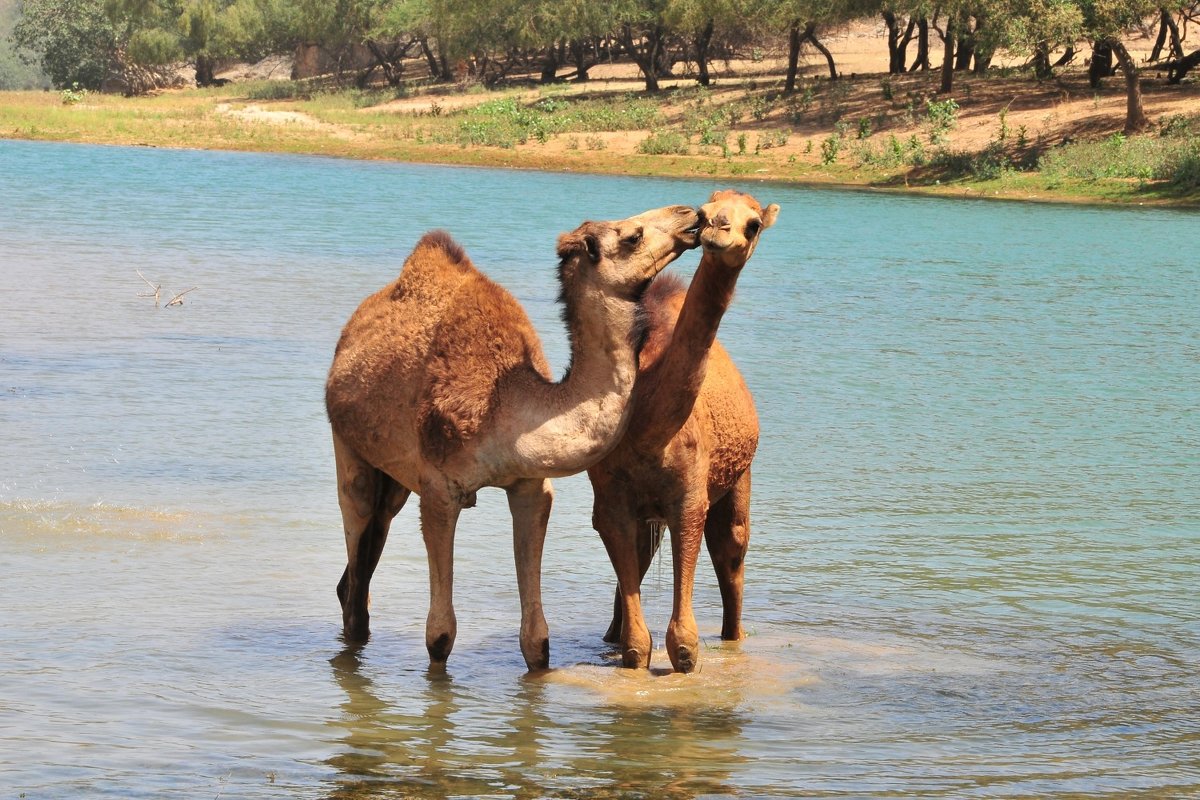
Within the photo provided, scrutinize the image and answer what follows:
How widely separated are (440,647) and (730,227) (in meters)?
2.20

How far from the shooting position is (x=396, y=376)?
21.9ft

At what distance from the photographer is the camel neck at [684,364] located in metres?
5.91

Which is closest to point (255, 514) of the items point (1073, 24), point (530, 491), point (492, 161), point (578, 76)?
point (530, 491)

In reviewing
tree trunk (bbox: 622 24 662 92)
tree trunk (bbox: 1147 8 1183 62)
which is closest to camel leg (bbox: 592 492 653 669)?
Result: tree trunk (bbox: 1147 8 1183 62)

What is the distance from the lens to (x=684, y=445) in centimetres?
630

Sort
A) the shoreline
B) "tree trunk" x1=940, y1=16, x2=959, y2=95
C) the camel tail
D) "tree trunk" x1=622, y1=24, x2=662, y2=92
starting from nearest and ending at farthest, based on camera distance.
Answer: the camel tail
the shoreline
"tree trunk" x1=940, y1=16, x2=959, y2=95
"tree trunk" x1=622, y1=24, x2=662, y2=92

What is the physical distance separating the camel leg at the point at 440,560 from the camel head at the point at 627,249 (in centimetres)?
106

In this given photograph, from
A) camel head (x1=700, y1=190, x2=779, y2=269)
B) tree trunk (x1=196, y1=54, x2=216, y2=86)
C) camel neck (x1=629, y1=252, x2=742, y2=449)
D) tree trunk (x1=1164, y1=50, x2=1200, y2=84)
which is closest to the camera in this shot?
camel head (x1=700, y1=190, x2=779, y2=269)

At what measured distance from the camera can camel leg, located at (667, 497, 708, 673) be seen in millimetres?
6375

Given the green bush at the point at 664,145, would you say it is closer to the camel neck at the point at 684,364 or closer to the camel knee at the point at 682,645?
the camel knee at the point at 682,645

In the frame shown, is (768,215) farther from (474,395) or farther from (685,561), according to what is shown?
(685,561)

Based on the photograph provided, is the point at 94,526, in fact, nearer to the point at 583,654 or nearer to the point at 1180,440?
the point at 583,654

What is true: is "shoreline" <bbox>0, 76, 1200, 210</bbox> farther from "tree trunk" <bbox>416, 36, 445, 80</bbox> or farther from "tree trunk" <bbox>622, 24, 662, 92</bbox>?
"tree trunk" <bbox>416, 36, 445, 80</bbox>

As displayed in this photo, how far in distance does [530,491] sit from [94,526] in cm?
416
